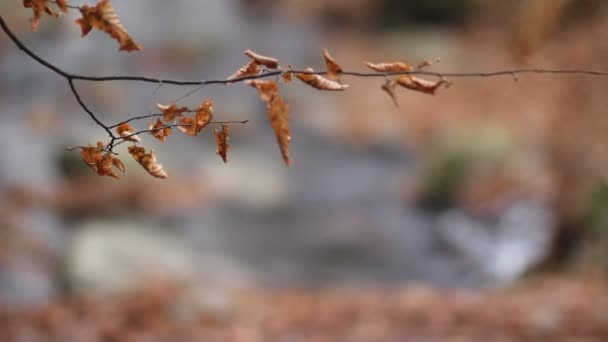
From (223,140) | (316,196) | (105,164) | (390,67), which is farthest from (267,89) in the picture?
(316,196)

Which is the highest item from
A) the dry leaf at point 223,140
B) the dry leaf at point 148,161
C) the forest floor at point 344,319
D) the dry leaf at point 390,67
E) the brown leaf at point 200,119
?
the forest floor at point 344,319

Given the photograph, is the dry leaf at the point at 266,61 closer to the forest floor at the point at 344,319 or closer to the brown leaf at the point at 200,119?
the brown leaf at the point at 200,119

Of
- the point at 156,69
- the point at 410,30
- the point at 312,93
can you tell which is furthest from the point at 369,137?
the point at 410,30

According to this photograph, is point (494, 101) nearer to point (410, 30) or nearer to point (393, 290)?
point (410, 30)

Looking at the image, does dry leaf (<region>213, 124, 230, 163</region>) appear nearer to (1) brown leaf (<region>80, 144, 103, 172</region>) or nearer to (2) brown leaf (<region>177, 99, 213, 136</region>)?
(2) brown leaf (<region>177, 99, 213, 136</region>)

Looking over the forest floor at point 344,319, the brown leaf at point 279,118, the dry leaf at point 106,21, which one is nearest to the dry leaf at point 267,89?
the brown leaf at point 279,118

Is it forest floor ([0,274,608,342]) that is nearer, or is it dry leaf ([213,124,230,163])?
dry leaf ([213,124,230,163])

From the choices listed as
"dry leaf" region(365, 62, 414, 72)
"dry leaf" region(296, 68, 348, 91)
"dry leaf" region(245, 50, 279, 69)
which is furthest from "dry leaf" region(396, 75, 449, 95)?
"dry leaf" region(245, 50, 279, 69)

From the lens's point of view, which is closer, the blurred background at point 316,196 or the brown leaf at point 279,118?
the brown leaf at point 279,118
